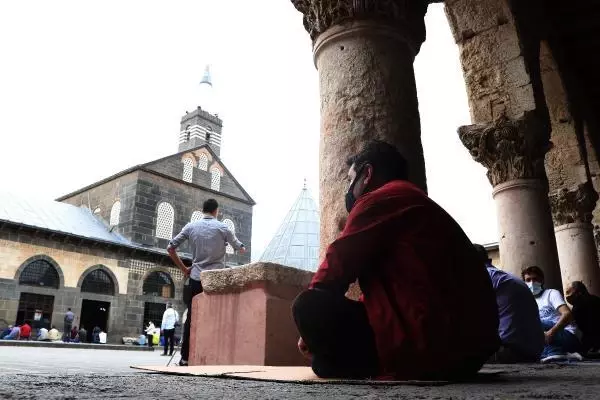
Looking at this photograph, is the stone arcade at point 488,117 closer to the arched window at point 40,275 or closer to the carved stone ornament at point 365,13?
A: the carved stone ornament at point 365,13

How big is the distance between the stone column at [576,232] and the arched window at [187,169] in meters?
24.3

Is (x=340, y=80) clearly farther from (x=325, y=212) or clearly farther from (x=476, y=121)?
(x=476, y=121)

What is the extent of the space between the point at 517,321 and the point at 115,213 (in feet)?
84.6

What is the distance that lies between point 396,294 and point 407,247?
17 cm

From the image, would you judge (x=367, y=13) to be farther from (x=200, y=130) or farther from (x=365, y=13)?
(x=200, y=130)

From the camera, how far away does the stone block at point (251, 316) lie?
3.00 metres

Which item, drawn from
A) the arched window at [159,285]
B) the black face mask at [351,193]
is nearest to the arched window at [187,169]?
the arched window at [159,285]

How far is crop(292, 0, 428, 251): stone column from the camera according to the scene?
2848 millimetres

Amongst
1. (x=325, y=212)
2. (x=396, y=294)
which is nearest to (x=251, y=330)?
(x=325, y=212)

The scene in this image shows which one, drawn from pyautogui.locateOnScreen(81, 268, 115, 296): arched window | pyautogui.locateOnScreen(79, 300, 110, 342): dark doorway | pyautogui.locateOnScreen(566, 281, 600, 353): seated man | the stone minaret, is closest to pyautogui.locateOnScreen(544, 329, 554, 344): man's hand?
pyautogui.locateOnScreen(566, 281, 600, 353): seated man

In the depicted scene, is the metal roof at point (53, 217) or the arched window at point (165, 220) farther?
the arched window at point (165, 220)

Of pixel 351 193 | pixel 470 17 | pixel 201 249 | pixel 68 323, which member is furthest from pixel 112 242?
pixel 351 193

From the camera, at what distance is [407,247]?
1.79m

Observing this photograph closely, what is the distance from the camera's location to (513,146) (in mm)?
5305
